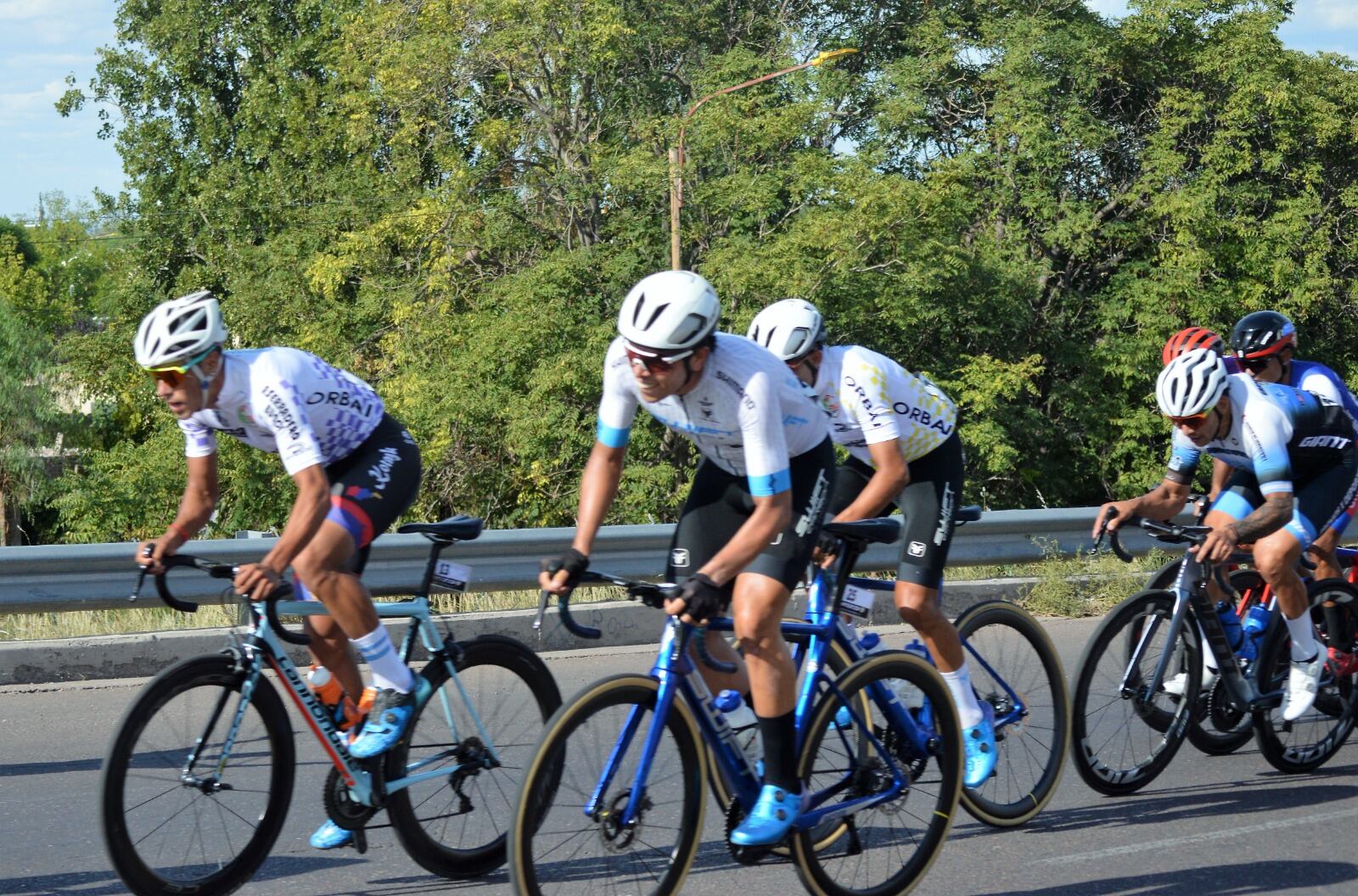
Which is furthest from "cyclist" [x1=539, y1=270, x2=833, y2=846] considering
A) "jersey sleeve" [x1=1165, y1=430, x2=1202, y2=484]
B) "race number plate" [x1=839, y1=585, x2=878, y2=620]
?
"jersey sleeve" [x1=1165, y1=430, x2=1202, y2=484]

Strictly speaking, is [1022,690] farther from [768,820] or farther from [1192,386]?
[768,820]

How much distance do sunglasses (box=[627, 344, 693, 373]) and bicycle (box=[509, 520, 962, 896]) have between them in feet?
1.95

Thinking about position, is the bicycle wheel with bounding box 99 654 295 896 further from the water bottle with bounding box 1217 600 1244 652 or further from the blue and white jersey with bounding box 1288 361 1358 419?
the blue and white jersey with bounding box 1288 361 1358 419

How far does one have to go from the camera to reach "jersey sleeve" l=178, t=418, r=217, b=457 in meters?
5.04

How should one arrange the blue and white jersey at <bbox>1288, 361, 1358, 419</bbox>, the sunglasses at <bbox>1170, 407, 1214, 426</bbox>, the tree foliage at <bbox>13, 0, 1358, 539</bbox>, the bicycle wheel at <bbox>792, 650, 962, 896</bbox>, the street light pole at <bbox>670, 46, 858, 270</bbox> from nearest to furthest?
the bicycle wheel at <bbox>792, 650, 962, 896</bbox>
the sunglasses at <bbox>1170, 407, 1214, 426</bbox>
the blue and white jersey at <bbox>1288, 361, 1358, 419</bbox>
the street light pole at <bbox>670, 46, 858, 270</bbox>
the tree foliage at <bbox>13, 0, 1358, 539</bbox>

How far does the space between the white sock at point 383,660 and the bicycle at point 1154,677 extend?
→ 2.58 meters

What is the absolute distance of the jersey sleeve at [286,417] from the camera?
15.5 ft

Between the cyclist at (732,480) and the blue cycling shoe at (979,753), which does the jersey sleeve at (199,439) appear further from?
the blue cycling shoe at (979,753)

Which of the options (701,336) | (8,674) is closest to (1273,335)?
(701,336)

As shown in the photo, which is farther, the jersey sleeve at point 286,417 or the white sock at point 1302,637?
the white sock at point 1302,637

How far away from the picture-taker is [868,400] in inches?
218

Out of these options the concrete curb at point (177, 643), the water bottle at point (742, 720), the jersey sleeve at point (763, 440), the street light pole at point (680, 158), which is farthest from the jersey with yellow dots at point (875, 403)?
the street light pole at point (680, 158)

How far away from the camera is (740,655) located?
15.4 feet

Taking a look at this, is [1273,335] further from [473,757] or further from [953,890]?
[473,757]
